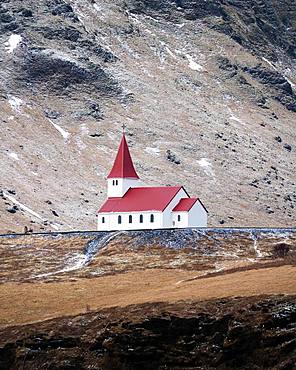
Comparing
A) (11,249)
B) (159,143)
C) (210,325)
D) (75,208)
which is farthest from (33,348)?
(159,143)

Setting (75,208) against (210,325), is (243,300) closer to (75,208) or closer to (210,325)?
(210,325)

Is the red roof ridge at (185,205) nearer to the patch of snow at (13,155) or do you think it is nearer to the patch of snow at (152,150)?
the patch of snow at (13,155)

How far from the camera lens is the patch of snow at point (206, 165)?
19260cm

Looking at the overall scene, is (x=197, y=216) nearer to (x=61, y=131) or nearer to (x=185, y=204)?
(x=185, y=204)

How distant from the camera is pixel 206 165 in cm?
19550

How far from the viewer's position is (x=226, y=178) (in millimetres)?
192500

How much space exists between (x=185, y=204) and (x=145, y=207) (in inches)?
188

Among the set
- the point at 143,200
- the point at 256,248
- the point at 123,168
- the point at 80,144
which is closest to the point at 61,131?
the point at 80,144

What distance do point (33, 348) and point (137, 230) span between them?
43339 millimetres

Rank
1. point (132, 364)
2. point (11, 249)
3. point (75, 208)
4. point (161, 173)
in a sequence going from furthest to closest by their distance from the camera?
point (161, 173) → point (75, 208) → point (11, 249) → point (132, 364)

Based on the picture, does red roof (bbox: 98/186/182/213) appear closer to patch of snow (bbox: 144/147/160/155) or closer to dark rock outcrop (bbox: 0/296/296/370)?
dark rock outcrop (bbox: 0/296/296/370)

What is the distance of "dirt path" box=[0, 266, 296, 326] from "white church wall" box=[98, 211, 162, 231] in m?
21.5

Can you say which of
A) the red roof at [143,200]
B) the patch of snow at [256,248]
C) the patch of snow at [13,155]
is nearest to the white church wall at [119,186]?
the red roof at [143,200]

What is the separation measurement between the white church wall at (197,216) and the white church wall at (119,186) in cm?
Result: 989
